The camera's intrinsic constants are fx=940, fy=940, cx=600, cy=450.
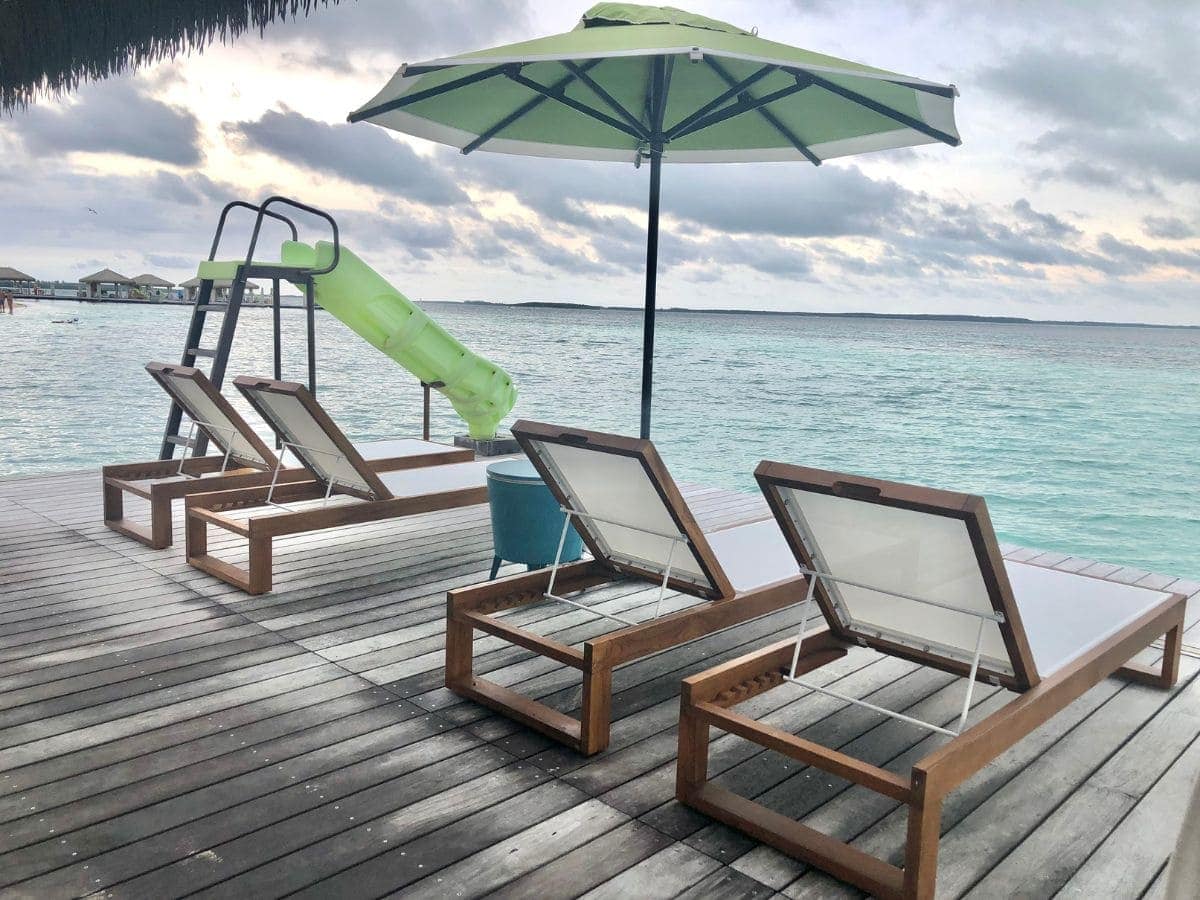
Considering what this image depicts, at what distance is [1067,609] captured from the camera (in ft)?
8.80

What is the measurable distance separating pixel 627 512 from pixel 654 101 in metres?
2.04

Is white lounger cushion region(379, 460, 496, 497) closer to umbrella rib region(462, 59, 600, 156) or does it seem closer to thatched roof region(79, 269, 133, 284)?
umbrella rib region(462, 59, 600, 156)

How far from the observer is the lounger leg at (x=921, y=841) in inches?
67.2

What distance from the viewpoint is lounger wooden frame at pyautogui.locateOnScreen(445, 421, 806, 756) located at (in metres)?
2.35

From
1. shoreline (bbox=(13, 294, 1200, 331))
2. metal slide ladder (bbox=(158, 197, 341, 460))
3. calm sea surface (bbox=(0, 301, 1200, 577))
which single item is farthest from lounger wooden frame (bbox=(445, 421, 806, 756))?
shoreline (bbox=(13, 294, 1200, 331))

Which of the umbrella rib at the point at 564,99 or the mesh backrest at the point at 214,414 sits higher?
the umbrella rib at the point at 564,99

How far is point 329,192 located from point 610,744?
37.4 m

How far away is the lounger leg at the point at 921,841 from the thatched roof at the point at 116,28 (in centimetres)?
599

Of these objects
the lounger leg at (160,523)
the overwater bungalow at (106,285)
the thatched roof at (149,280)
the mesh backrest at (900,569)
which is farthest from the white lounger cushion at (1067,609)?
the overwater bungalow at (106,285)

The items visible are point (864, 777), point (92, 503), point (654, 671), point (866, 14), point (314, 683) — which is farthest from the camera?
point (866, 14)

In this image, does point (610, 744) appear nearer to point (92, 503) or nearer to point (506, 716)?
point (506, 716)

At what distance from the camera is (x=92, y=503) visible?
5.07 meters

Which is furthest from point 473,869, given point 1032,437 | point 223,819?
point 1032,437

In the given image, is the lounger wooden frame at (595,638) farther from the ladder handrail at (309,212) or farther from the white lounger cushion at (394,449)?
the ladder handrail at (309,212)
